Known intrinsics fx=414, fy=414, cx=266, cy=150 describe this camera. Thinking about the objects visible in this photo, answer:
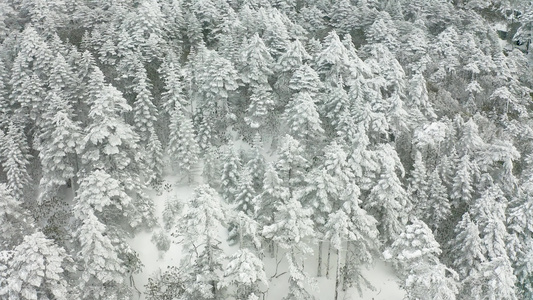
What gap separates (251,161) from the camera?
118 ft

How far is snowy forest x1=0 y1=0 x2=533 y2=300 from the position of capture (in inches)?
1068

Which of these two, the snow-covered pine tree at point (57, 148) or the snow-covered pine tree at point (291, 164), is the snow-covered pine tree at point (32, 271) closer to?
the snow-covered pine tree at point (57, 148)

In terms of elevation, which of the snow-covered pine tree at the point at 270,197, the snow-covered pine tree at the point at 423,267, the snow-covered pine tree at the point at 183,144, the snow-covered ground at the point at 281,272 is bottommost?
the snow-covered ground at the point at 281,272

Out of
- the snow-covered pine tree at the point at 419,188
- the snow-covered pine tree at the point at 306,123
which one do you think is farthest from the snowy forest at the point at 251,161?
the snow-covered pine tree at the point at 306,123

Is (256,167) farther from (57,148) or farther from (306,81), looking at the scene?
(57,148)

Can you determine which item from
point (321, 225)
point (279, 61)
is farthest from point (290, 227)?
point (279, 61)

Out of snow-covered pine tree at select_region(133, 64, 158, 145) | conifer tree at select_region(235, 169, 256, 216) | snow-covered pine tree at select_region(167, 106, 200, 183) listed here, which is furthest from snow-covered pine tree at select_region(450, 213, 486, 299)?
snow-covered pine tree at select_region(133, 64, 158, 145)

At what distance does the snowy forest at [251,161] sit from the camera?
27125 millimetres

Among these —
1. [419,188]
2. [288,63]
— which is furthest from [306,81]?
[419,188]

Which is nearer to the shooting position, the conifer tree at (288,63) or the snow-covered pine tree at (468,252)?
the snow-covered pine tree at (468,252)

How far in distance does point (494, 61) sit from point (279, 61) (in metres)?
33.0

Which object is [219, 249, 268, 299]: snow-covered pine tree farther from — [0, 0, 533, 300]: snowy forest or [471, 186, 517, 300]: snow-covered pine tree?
[471, 186, 517, 300]: snow-covered pine tree

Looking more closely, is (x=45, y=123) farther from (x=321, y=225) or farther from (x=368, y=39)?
(x=368, y=39)

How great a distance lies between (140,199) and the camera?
123 feet
